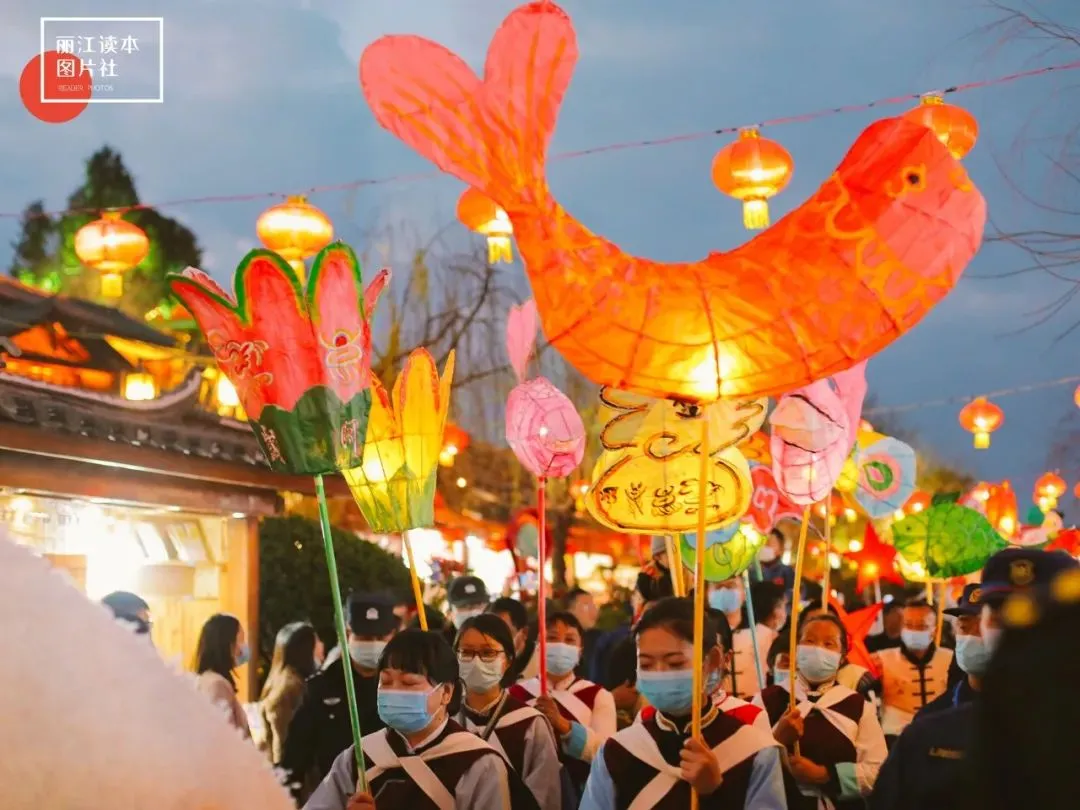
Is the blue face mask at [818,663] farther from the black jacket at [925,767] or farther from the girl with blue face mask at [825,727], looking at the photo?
the black jacket at [925,767]

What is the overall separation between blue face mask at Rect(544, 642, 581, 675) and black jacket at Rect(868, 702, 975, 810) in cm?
394

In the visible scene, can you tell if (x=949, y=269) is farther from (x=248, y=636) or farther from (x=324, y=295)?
(x=248, y=636)

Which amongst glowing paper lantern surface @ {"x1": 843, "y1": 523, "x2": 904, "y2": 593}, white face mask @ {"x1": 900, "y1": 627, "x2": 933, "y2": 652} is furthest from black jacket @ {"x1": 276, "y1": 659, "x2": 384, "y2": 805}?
glowing paper lantern surface @ {"x1": 843, "y1": 523, "x2": 904, "y2": 593}

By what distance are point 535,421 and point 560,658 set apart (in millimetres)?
1406

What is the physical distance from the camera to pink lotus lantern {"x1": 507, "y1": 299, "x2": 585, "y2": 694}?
6184mm

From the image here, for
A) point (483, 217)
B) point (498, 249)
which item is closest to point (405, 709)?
point (483, 217)

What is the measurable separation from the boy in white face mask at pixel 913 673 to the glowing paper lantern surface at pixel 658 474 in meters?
3.20

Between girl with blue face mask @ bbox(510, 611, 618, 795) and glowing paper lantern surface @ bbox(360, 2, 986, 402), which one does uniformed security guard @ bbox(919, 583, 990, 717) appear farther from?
girl with blue face mask @ bbox(510, 611, 618, 795)

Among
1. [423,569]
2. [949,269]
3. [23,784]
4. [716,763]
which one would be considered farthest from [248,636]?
[23,784]

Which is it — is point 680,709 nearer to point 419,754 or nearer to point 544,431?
point 419,754

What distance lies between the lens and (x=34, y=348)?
12.1 meters

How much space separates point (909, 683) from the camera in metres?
7.92

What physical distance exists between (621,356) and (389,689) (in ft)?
5.07

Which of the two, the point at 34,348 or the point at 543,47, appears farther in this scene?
the point at 34,348
